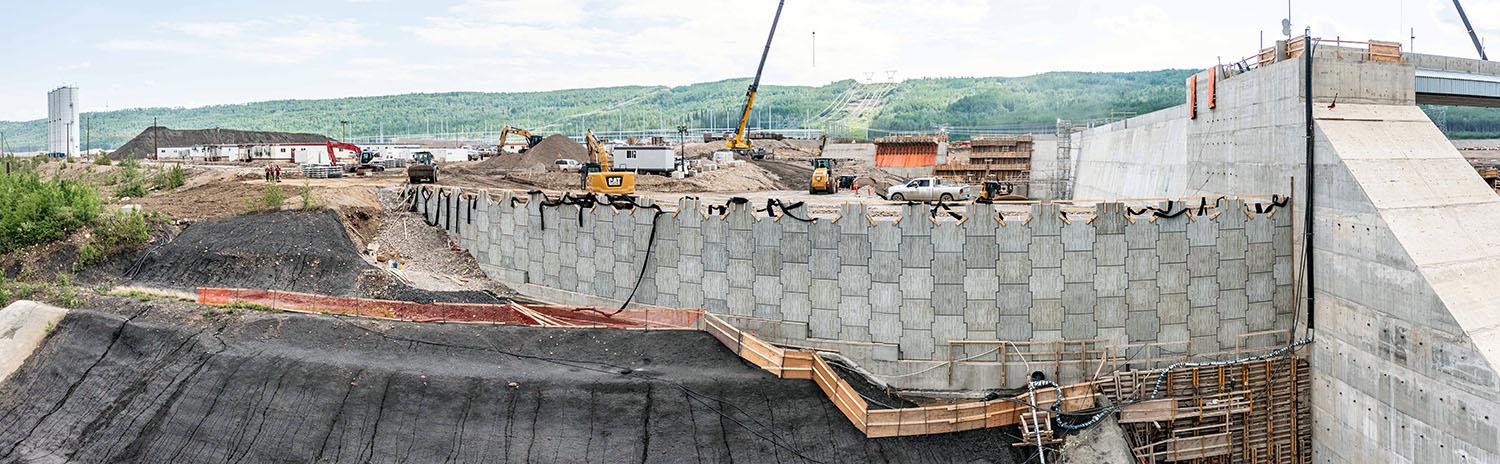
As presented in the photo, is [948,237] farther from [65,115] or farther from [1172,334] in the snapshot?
[65,115]

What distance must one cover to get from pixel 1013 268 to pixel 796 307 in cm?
441

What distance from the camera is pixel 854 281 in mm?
19062

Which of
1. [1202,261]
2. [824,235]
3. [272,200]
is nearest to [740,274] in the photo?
[824,235]

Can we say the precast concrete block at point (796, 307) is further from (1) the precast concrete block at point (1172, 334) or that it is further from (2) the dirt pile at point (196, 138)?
(2) the dirt pile at point (196, 138)

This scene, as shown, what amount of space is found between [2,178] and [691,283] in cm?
2757

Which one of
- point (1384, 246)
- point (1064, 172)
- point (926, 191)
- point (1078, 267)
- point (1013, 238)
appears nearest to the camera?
point (1384, 246)

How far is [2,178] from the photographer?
107ft

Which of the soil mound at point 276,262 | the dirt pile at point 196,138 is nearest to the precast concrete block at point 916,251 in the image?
the soil mound at point 276,262

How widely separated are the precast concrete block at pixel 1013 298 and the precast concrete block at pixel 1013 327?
13 cm

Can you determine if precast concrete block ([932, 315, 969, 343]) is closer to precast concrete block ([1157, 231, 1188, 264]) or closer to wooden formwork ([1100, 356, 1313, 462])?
wooden formwork ([1100, 356, 1313, 462])

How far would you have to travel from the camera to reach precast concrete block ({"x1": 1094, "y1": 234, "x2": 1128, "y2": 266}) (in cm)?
1872

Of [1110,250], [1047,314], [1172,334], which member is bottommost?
[1172,334]

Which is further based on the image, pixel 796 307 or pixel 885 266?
pixel 796 307

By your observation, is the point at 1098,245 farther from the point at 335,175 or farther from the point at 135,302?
the point at 335,175
